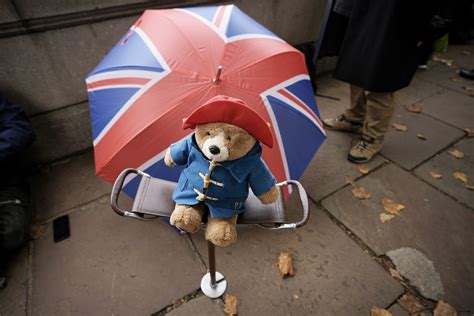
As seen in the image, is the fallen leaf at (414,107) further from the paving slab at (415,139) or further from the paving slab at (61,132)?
the paving slab at (61,132)

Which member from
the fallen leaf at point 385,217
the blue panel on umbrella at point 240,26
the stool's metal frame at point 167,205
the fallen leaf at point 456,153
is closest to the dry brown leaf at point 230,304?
the stool's metal frame at point 167,205

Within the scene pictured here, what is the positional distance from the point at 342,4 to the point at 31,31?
2.96 metres

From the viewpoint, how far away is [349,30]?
2715 millimetres

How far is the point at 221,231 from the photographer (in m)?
1.34

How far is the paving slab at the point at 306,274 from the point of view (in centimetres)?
218

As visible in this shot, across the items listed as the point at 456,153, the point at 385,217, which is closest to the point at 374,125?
the point at 385,217

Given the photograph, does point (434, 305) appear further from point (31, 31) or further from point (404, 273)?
point (31, 31)

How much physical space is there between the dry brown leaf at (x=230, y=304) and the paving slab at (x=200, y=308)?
0.13ft

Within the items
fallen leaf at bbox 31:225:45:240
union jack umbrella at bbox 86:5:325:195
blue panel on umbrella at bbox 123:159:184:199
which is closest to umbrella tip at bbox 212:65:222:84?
union jack umbrella at bbox 86:5:325:195

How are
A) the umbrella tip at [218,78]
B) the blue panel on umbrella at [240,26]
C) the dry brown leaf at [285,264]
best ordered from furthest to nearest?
1. the dry brown leaf at [285,264]
2. the blue panel on umbrella at [240,26]
3. the umbrella tip at [218,78]

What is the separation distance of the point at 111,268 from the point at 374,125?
3058 millimetres

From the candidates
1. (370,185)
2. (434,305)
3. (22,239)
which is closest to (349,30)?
(370,185)

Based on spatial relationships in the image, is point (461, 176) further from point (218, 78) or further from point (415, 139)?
point (218, 78)

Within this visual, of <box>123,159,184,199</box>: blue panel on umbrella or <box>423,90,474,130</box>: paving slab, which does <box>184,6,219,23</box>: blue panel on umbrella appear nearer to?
<box>123,159,184,199</box>: blue panel on umbrella
